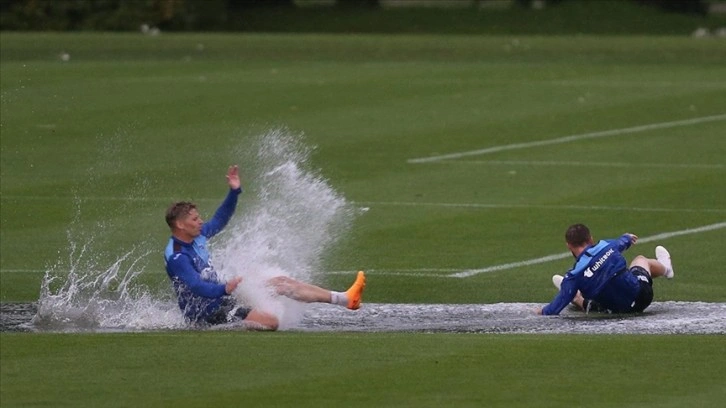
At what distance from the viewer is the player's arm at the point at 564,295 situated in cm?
1241

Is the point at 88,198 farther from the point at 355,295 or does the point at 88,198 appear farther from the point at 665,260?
the point at 665,260

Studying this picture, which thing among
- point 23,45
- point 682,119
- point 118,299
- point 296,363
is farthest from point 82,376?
point 23,45

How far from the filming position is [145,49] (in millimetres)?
34625

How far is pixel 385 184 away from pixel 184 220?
7.36 meters

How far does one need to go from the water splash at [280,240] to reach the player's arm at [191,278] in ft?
1.26

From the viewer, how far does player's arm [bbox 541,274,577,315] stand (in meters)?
12.4

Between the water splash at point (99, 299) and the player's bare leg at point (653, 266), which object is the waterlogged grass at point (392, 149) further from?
the player's bare leg at point (653, 266)

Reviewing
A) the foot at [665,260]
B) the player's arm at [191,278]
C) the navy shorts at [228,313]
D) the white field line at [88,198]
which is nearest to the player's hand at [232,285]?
the player's arm at [191,278]

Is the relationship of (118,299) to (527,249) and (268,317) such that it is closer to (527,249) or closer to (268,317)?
(268,317)

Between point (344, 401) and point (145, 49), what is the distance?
2598 centimetres

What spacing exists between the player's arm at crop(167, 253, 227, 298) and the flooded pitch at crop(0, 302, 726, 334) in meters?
0.30

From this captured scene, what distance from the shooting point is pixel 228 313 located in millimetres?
12352

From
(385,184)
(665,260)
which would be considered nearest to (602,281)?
(665,260)

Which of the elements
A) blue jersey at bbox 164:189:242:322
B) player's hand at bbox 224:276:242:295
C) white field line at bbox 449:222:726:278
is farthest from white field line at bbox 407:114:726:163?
player's hand at bbox 224:276:242:295
